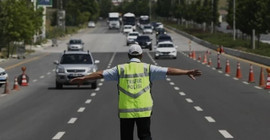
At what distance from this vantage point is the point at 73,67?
92.1ft

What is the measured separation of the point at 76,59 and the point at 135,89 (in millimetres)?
21145

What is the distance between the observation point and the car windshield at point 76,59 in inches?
1137

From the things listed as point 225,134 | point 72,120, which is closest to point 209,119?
point 225,134

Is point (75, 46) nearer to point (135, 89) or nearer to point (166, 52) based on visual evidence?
point (166, 52)

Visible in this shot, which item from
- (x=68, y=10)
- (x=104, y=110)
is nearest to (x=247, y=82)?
(x=104, y=110)

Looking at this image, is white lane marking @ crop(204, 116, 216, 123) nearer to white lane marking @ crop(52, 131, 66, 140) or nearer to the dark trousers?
white lane marking @ crop(52, 131, 66, 140)

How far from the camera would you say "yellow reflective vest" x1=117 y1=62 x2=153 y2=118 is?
26.2 feet

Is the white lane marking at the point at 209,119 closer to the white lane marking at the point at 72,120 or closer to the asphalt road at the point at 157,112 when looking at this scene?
the asphalt road at the point at 157,112

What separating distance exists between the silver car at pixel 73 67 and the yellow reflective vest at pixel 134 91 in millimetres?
19759

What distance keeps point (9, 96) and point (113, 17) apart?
12714 cm

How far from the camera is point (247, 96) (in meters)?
24.5

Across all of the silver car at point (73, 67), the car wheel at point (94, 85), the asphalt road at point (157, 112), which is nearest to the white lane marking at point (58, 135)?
the asphalt road at point (157, 112)

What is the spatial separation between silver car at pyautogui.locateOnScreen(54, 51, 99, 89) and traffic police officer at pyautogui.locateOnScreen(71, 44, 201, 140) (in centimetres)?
1975

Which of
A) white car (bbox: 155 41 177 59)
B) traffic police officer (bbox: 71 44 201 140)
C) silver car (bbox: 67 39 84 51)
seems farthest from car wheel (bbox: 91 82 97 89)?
silver car (bbox: 67 39 84 51)
